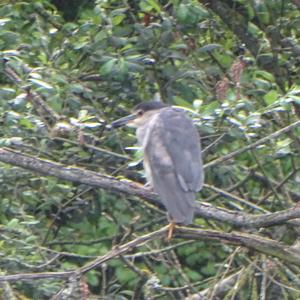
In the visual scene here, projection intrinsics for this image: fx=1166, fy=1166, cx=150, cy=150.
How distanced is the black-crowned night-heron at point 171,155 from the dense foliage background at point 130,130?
0.32 ft

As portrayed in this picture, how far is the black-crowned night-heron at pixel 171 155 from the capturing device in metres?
4.61

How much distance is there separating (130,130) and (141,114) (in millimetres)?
427

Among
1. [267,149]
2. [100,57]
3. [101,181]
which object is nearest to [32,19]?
[100,57]

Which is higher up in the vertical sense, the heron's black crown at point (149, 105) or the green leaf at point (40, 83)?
the green leaf at point (40, 83)

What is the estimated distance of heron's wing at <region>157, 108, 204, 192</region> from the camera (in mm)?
4750

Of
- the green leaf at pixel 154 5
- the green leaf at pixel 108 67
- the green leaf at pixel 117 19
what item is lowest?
the green leaf at pixel 108 67

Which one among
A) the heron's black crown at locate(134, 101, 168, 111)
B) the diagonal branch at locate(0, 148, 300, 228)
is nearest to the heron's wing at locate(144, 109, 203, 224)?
the heron's black crown at locate(134, 101, 168, 111)

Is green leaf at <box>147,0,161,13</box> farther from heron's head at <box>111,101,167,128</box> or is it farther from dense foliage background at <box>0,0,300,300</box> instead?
heron's head at <box>111,101,167,128</box>

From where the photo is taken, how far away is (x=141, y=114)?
5289 millimetres

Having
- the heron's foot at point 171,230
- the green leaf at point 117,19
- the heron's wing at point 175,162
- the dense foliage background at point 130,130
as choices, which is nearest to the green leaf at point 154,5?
the dense foliage background at point 130,130

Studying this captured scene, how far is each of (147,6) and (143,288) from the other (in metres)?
1.41

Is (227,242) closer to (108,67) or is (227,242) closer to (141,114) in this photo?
(141,114)

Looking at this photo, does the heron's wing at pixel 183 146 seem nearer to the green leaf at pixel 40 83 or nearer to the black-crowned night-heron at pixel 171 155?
the black-crowned night-heron at pixel 171 155

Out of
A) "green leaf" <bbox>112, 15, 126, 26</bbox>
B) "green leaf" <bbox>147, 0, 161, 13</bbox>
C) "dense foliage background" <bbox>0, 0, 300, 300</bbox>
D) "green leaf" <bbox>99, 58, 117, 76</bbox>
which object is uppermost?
"green leaf" <bbox>147, 0, 161, 13</bbox>
